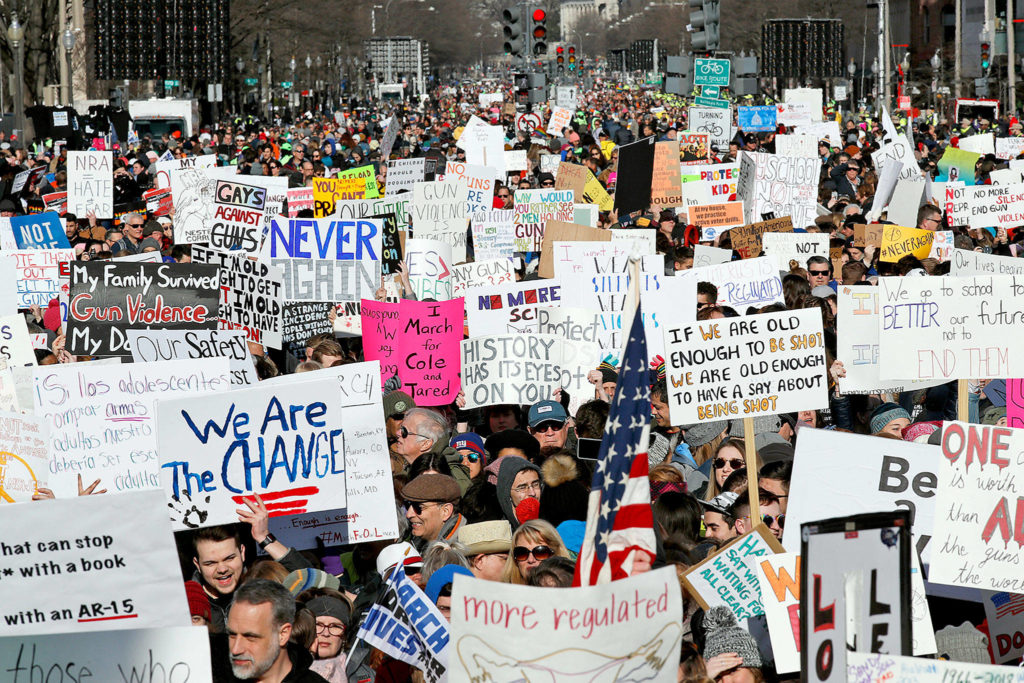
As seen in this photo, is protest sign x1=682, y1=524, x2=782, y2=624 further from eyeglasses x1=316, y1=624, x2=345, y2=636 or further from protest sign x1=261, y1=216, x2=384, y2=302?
protest sign x1=261, y1=216, x2=384, y2=302

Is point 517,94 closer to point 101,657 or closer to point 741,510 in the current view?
point 741,510

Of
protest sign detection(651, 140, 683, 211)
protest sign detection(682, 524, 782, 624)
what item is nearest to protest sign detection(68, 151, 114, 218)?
protest sign detection(651, 140, 683, 211)

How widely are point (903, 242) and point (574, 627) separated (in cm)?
1044

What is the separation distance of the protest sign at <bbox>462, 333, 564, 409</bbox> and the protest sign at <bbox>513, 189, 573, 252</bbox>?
19.8ft

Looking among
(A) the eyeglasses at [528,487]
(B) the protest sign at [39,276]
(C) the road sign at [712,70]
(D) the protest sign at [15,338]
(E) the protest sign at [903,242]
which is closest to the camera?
(A) the eyeglasses at [528,487]

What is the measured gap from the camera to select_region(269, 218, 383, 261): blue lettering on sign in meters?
12.3

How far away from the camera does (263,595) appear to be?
5.23 meters

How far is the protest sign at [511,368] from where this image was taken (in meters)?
9.76

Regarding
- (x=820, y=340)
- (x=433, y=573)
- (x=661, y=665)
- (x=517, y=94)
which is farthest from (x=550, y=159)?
(x=661, y=665)

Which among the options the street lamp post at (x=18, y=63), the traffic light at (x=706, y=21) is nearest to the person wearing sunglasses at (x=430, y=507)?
the traffic light at (x=706, y=21)

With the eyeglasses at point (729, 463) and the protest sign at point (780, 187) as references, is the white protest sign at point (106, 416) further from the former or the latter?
the protest sign at point (780, 187)

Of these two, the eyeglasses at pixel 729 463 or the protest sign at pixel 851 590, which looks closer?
the protest sign at pixel 851 590

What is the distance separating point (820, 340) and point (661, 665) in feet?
10.9

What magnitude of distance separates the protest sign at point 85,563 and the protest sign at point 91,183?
46.4 feet
